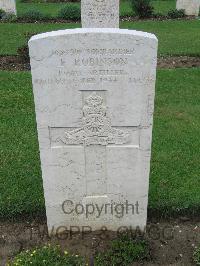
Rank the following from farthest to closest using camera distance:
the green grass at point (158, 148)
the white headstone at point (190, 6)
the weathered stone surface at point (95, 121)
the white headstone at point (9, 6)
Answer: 1. the white headstone at point (190, 6)
2. the white headstone at point (9, 6)
3. the green grass at point (158, 148)
4. the weathered stone surface at point (95, 121)

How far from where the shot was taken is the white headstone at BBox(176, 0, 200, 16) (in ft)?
58.5

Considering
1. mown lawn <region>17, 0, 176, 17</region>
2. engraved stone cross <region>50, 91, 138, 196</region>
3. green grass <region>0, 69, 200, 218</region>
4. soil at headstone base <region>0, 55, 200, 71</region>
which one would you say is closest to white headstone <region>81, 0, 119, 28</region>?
soil at headstone base <region>0, 55, 200, 71</region>

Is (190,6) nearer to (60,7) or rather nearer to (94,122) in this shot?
(60,7)

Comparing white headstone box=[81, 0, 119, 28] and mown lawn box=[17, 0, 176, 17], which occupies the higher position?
white headstone box=[81, 0, 119, 28]

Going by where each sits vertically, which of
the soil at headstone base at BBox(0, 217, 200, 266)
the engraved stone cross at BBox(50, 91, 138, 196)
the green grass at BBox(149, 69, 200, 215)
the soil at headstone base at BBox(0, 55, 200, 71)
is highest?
the engraved stone cross at BBox(50, 91, 138, 196)

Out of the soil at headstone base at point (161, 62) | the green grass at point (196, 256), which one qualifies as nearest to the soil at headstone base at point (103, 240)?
the green grass at point (196, 256)

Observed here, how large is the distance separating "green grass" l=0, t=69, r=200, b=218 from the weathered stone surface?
0.73 meters

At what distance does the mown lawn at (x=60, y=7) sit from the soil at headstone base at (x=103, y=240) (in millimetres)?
14163

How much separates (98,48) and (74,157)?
4.07ft

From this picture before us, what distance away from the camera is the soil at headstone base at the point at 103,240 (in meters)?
4.65

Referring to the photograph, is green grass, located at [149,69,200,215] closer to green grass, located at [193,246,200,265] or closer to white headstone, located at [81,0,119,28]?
green grass, located at [193,246,200,265]

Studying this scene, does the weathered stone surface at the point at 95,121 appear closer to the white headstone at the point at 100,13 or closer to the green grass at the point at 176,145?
the green grass at the point at 176,145

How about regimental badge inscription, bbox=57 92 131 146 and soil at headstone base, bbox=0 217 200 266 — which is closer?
regimental badge inscription, bbox=57 92 131 146

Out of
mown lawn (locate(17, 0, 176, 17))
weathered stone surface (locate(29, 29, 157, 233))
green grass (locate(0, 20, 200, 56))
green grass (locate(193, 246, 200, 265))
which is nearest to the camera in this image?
weathered stone surface (locate(29, 29, 157, 233))
